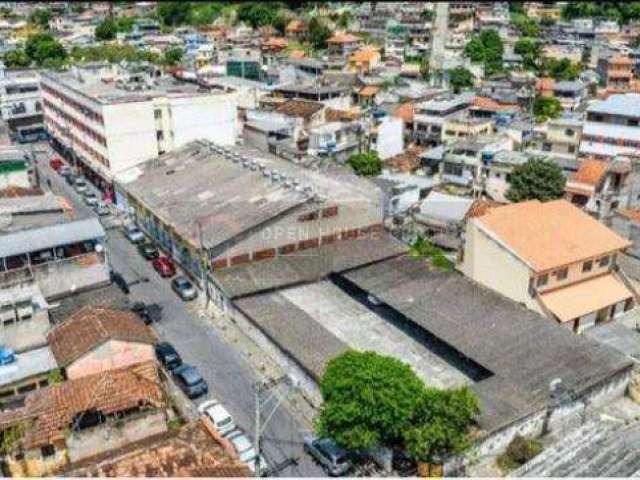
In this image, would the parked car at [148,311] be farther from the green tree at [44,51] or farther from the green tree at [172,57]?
the green tree at [172,57]

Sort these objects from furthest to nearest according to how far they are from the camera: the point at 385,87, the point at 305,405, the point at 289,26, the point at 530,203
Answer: the point at 289,26 → the point at 385,87 → the point at 530,203 → the point at 305,405

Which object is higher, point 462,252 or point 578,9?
point 578,9

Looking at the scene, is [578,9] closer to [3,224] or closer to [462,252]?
[462,252]

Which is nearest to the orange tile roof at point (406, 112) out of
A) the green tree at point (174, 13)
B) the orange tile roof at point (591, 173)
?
the orange tile roof at point (591, 173)

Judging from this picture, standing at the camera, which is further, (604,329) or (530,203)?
(530,203)

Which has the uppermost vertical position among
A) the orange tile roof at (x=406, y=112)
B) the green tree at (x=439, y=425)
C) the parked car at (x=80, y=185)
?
the orange tile roof at (x=406, y=112)

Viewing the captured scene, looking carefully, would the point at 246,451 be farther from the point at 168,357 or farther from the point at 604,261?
the point at 604,261

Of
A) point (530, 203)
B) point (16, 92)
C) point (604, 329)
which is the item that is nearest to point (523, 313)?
point (604, 329)
